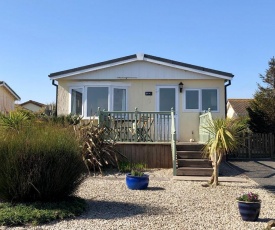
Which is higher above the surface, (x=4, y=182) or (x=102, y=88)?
(x=102, y=88)

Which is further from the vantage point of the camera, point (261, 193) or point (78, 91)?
point (78, 91)

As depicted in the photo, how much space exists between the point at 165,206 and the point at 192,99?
27.7 ft

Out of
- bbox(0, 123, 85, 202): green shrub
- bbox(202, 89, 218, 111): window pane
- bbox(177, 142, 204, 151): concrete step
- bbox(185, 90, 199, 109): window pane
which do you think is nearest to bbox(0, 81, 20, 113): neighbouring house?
bbox(185, 90, 199, 109): window pane

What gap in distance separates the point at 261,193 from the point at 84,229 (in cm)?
481

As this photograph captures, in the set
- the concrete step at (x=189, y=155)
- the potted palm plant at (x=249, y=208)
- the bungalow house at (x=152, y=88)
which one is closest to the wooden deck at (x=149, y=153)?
the concrete step at (x=189, y=155)

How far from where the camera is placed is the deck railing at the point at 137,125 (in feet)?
39.5

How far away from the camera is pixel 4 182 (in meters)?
5.91

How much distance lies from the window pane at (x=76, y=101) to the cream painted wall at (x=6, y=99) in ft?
49.1

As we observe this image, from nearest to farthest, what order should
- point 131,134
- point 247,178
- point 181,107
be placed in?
point 247,178
point 131,134
point 181,107

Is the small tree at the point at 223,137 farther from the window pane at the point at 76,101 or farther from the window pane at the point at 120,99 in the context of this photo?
the window pane at the point at 76,101

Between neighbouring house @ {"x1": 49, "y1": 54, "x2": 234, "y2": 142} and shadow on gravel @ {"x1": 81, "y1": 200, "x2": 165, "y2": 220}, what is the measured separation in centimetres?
781

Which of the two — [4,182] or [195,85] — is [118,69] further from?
[4,182]

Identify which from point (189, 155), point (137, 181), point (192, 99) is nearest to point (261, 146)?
point (192, 99)

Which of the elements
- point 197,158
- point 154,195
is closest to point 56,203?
point 154,195
